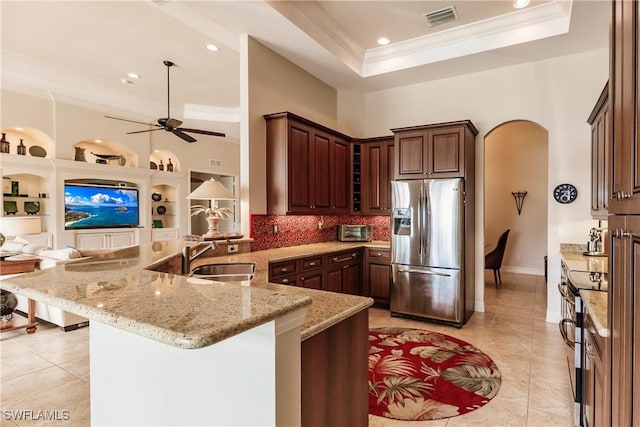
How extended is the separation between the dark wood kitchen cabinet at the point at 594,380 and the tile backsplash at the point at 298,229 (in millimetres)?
3151

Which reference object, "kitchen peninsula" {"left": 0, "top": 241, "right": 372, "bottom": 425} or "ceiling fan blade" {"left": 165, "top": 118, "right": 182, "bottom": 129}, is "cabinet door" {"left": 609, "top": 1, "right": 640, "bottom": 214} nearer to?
"kitchen peninsula" {"left": 0, "top": 241, "right": 372, "bottom": 425}

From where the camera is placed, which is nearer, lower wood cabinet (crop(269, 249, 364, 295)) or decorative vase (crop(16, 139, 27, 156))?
lower wood cabinet (crop(269, 249, 364, 295))

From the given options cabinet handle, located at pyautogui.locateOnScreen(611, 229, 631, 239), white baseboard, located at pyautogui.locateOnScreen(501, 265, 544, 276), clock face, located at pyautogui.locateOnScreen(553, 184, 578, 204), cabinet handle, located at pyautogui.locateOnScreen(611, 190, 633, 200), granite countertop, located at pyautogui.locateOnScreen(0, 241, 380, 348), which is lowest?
white baseboard, located at pyautogui.locateOnScreen(501, 265, 544, 276)

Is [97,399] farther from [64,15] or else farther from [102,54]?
[102,54]

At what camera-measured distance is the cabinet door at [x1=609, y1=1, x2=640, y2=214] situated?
2.98 ft

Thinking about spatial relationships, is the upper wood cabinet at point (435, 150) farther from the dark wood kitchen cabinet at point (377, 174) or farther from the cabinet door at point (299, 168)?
the cabinet door at point (299, 168)

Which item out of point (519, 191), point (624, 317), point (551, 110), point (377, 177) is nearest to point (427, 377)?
point (624, 317)

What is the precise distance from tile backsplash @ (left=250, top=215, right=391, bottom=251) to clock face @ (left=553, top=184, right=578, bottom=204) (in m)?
2.28

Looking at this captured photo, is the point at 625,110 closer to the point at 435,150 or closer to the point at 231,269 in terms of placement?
the point at 231,269

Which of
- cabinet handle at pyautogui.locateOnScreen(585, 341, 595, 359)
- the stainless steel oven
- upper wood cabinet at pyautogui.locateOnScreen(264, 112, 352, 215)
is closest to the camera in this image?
cabinet handle at pyautogui.locateOnScreen(585, 341, 595, 359)

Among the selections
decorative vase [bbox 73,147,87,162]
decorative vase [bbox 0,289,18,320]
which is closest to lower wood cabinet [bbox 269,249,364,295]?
decorative vase [bbox 0,289,18,320]

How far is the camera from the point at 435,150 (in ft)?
14.1

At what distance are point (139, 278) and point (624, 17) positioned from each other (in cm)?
177

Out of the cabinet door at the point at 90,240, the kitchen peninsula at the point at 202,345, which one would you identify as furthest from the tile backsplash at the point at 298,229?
the cabinet door at the point at 90,240
